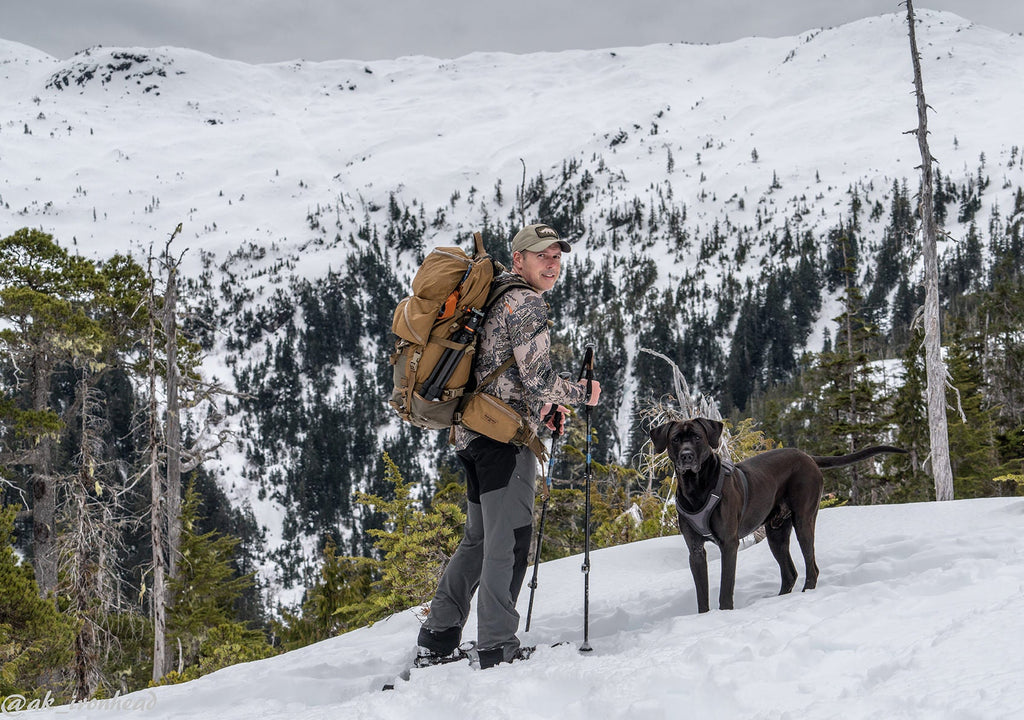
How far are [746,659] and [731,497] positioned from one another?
1.51 m

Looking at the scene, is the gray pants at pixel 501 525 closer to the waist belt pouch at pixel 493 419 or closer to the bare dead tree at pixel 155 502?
the waist belt pouch at pixel 493 419

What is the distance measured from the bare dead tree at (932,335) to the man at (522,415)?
13570 mm

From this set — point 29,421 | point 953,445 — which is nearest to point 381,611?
point 29,421

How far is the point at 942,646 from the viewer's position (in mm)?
2771

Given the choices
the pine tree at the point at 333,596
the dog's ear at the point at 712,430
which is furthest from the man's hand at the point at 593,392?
the pine tree at the point at 333,596

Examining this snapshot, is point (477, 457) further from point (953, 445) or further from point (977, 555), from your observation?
point (953, 445)

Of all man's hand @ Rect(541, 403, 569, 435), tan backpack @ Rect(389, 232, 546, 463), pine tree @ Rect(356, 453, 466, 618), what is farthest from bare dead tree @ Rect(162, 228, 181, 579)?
man's hand @ Rect(541, 403, 569, 435)

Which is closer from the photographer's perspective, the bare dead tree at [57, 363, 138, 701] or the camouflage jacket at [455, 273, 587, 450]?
the camouflage jacket at [455, 273, 587, 450]

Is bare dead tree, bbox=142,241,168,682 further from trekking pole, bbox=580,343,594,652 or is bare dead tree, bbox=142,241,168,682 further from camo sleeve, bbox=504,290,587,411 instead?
camo sleeve, bbox=504,290,587,411

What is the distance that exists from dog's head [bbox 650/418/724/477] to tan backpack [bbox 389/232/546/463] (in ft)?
3.68

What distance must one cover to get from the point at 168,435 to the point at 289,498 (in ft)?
434

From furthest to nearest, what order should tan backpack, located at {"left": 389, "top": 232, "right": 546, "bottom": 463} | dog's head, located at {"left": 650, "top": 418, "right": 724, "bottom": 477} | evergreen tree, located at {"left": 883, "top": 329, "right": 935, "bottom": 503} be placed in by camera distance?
1. evergreen tree, located at {"left": 883, "top": 329, "right": 935, "bottom": 503}
2. dog's head, located at {"left": 650, "top": 418, "right": 724, "bottom": 477}
3. tan backpack, located at {"left": 389, "top": 232, "right": 546, "bottom": 463}

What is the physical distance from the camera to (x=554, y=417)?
154 inches

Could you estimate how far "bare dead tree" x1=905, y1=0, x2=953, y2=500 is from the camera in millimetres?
14477
